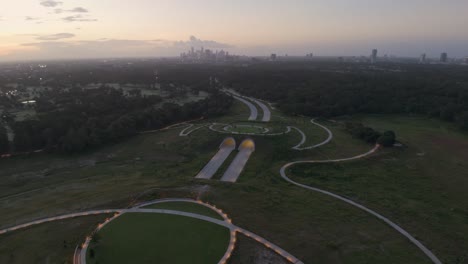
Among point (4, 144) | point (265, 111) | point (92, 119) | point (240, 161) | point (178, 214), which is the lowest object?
point (240, 161)

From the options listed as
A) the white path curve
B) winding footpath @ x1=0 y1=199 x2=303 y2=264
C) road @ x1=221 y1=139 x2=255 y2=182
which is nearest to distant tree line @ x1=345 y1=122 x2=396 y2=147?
the white path curve

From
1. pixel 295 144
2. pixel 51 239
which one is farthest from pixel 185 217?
pixel 295 144

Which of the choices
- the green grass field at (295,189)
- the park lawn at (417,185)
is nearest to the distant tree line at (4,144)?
the green grass field at (295,189)

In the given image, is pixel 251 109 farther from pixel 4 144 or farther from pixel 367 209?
pixel 367 209

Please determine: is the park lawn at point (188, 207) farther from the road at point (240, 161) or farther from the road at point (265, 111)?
the road at point (265, 111)

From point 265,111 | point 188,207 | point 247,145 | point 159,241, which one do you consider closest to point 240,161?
point 247,145

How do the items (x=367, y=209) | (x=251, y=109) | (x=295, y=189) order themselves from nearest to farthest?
(x=367, y=209) < (x=295, y=189) < (x=251, y=109)
